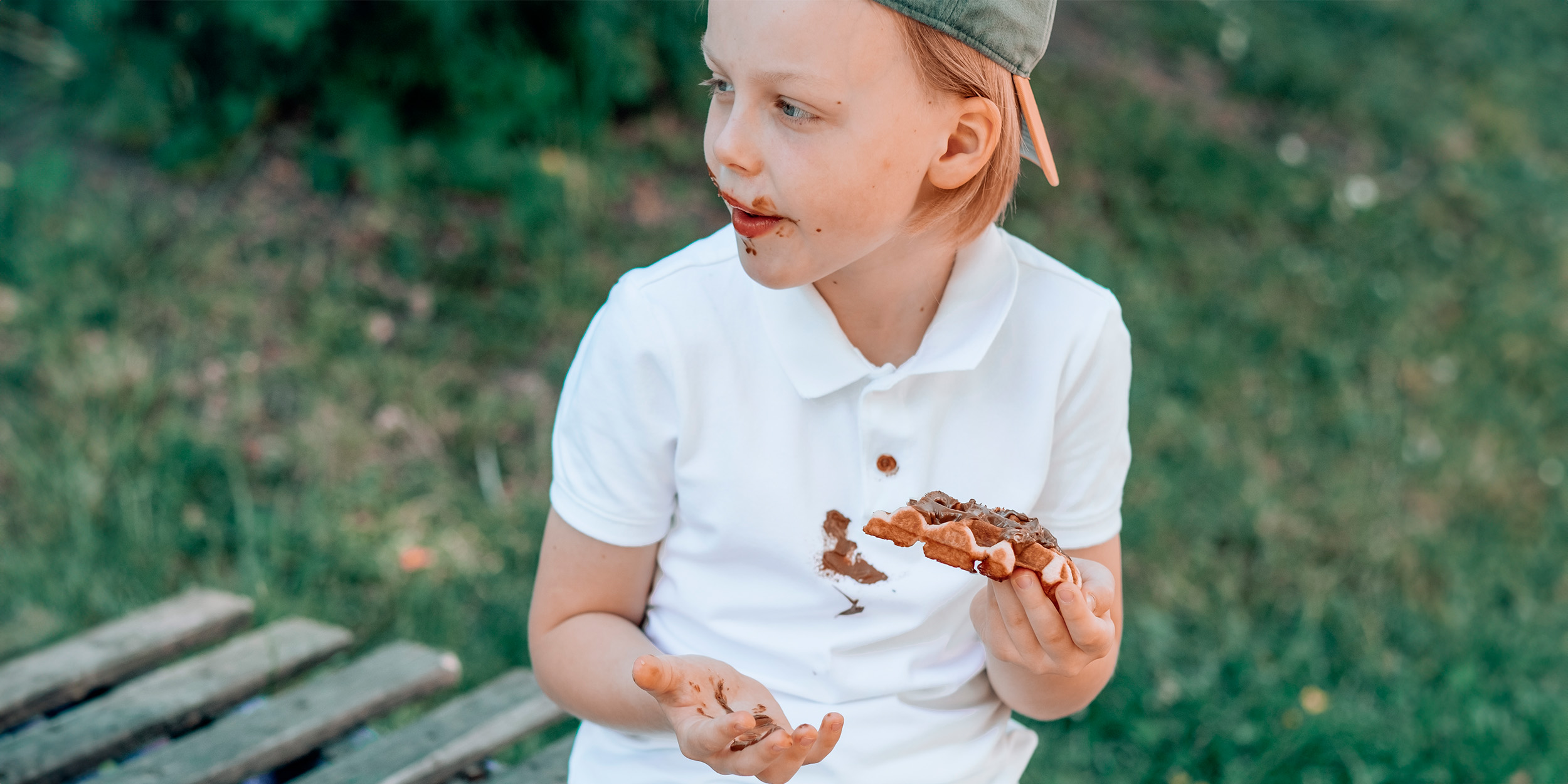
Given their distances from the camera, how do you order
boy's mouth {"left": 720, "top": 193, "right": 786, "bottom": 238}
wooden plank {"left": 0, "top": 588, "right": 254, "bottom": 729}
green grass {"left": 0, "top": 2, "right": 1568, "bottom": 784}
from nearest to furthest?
boy's mouth {"left": 720, "top": 193, "right": 786, "bottom": 238}
wooden plank {"left": 0, "top": 588, "right": 254, "bottom": 729}
green grass {"left": 0, "top": 2, "right": 1568, "bottom": 784}

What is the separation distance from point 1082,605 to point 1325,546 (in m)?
2.25

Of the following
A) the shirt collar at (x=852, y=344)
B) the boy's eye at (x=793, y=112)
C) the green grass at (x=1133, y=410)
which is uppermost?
the boy's eye at (x=793, y=112)

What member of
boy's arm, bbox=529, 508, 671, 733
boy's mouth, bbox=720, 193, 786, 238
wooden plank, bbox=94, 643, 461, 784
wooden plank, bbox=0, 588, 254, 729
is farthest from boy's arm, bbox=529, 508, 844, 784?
wooden plank, bbox=0, 588, 254, 729

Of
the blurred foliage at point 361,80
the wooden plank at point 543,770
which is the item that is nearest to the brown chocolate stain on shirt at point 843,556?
the wooden plank at point 543,770

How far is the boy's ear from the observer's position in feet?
4.21

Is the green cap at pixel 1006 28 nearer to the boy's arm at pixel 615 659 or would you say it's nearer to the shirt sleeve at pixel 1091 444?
the shirt sleeve at pixel 1091 444

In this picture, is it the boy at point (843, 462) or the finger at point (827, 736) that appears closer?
the finger at point (827, 736)

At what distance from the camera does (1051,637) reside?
1.24 metres

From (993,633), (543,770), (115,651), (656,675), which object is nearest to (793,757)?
(656,675)

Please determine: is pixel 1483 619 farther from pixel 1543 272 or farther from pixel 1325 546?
pixel 1543 272

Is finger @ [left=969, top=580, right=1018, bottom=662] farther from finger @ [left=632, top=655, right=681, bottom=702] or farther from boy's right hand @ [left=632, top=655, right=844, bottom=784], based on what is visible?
finger @ [left=632, top=655, right=681, bottom=702]

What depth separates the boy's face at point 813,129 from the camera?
1186mm

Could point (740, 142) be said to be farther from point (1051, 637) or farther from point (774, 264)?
point (1051, 637)

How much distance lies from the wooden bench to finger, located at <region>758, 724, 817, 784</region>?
2.79 ft
